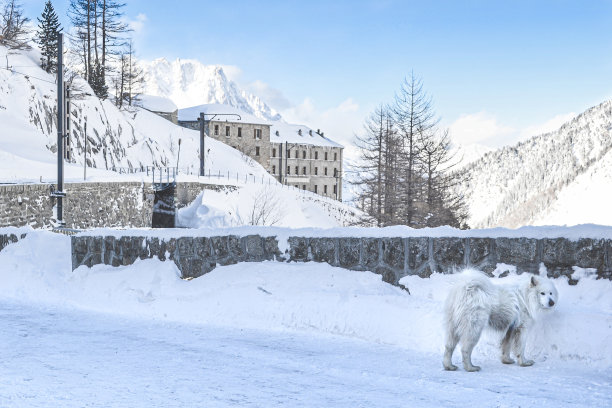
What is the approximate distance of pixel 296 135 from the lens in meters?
105

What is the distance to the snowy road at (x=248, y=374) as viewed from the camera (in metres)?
4.68

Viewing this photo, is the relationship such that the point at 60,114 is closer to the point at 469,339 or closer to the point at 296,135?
the point at 469,339

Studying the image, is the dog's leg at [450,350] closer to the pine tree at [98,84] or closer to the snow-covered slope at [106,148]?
the snow-covered slope at [106,148]

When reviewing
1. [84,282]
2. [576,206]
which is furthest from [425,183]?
[576,206]

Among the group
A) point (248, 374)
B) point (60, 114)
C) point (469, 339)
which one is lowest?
point (248, 374)

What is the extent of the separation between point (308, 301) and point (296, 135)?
97880 millimetres

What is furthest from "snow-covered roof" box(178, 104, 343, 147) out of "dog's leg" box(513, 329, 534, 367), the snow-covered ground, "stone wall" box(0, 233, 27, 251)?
"dog's leg" box(513, 329, 534, 367)

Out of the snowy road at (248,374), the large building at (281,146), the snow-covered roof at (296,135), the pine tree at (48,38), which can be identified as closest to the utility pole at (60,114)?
the snowy road at (248,374)

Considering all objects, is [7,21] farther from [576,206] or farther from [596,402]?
[576,206]

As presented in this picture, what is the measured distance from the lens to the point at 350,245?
8.11 metres

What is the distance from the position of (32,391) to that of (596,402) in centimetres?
440

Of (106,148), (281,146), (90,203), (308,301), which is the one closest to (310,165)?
(281,146)

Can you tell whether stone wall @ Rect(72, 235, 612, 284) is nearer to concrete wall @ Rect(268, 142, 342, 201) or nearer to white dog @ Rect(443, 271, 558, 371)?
white dog @ Rect(443, 271, 558, 371)

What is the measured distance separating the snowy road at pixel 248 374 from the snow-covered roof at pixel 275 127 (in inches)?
3217
